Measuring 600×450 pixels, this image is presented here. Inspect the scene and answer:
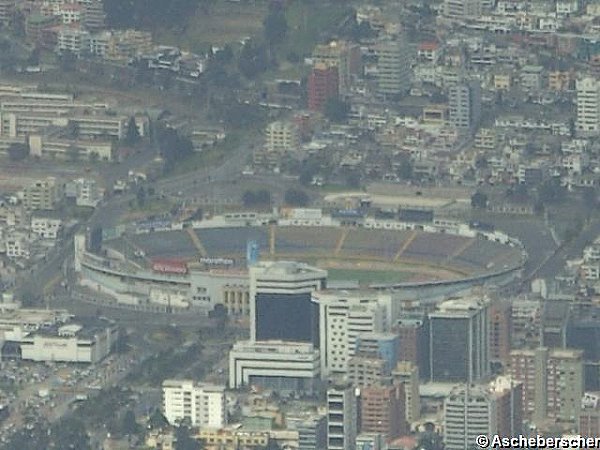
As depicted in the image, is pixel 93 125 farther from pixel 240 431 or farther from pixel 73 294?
pixel 240 431

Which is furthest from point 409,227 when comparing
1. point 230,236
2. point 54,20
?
point 54,20

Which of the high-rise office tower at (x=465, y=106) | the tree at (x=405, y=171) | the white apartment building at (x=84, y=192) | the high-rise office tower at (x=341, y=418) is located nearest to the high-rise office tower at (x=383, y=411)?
the high-rise office tower at (x=341, y=418)

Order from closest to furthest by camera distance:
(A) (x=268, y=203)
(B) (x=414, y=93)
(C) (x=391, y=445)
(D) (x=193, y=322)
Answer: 1. (C) (x=391, y=445)
2. (D) (x=193, y=322)
3. (A) (x=268, y=203)
4. (B) (x=414, y=93)

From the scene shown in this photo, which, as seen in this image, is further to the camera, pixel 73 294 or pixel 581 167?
pixel 581 167

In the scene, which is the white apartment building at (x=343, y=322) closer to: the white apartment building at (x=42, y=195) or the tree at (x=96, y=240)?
the tree at (x=96, y=240)

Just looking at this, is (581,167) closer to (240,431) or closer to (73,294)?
(73,294)

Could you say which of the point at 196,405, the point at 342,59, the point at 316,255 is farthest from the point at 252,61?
the point at 196,405

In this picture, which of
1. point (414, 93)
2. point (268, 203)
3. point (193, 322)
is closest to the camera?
point (193, 322)
